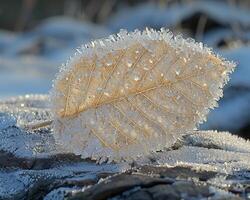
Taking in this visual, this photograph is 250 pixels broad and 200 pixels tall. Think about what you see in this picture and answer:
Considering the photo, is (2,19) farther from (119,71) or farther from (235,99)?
(119,71)

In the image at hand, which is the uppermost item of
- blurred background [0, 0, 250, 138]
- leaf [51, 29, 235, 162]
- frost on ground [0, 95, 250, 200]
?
blurred background [0, 0, 250, 138]

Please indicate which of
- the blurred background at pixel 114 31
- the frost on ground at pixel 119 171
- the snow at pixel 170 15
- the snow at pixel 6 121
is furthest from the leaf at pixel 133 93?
the snow at pixel 170 15

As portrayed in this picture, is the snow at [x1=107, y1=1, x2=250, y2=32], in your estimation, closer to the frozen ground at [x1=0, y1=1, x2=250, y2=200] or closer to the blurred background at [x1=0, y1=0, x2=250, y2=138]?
the blurred background at [x1=0, y1=0, x2=250, y2=138]

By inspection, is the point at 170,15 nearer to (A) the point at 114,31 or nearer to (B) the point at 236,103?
(A) the point at 114,31

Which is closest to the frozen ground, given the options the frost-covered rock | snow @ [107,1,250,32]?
the frost-covered rock

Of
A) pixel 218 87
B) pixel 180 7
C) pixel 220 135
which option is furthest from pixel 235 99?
pixel 180 7

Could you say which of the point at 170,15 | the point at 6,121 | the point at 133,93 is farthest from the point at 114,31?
the point at 133,93

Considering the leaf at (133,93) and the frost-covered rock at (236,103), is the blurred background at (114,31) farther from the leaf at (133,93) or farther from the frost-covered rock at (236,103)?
the leaf at (133,93)
